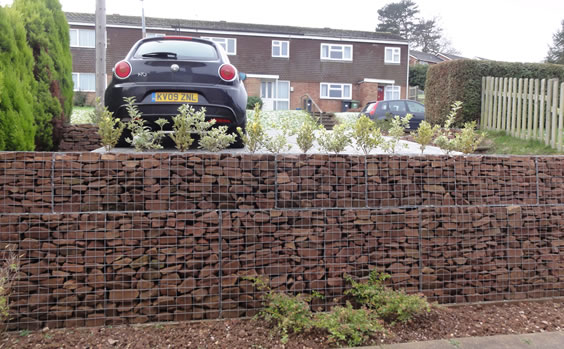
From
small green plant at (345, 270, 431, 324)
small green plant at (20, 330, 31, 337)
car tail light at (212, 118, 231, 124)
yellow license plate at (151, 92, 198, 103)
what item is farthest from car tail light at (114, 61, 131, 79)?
small green plant at (345, 270, 431, 324)

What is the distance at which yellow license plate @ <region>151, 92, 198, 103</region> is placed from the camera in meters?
5.01

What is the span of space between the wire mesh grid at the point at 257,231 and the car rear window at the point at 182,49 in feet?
6.78

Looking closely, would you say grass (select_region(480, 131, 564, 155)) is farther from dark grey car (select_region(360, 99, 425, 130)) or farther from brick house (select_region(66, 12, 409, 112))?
brick house (select_region(66, 12, 409, 112))

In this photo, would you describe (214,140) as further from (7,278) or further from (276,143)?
(7,278)

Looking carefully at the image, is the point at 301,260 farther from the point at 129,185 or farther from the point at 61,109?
the point at 61,109

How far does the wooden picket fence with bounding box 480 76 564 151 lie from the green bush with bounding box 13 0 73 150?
7824 millimetres

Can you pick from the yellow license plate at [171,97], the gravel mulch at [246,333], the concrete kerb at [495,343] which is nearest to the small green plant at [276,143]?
the yellow license plate at [171,97]

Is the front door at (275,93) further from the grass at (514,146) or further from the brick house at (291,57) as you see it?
the grass at (514,146)

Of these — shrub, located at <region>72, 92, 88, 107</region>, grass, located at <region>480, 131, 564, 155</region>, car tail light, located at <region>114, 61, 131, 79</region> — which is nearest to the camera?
car tail light, located at <region>114, 61, 131, 79</region>

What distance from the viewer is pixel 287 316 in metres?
3.43

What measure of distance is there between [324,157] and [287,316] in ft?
4.81

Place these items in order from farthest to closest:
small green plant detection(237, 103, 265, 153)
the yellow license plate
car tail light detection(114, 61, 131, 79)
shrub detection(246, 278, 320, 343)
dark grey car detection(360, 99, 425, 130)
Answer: dark grey car detection(360, 99, 425, 130), car tail light detection(114, 61, 131, 79), the yellow license plate, small green plant detection(237, 103, 265, 153), shrub detection(246, 278, 320, 343)

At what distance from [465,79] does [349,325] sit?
754cm

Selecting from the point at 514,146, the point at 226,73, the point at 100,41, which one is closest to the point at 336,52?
the point at 100,41
